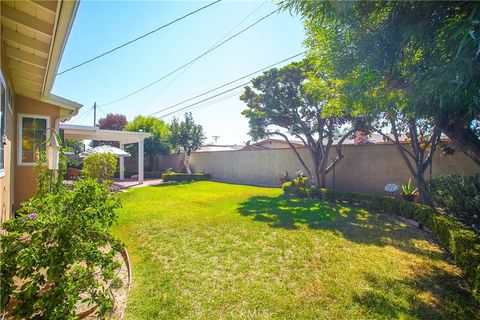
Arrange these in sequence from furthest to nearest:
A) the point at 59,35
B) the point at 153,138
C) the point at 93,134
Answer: the point at 153,138 → the point at 93,134 → the point at 59,35

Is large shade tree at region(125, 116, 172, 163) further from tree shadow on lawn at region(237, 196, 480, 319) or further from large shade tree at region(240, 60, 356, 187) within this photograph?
tree shadow on lawn at region(237, 196, 480, 319)

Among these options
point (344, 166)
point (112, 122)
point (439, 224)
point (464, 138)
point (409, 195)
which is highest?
point (112, 122)

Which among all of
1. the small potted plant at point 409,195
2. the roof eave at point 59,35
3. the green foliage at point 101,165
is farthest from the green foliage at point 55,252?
the green foliage at point 101,165

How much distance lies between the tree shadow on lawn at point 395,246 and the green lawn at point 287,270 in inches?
0.7

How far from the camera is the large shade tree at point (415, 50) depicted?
3.19 m

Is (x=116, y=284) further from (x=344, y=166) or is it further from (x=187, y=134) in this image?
(x=187, y=134)

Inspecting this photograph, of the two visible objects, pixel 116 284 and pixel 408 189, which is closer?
pixel 116 284

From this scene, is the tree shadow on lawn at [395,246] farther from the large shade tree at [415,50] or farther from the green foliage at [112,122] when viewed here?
the green foliage at [112,122]

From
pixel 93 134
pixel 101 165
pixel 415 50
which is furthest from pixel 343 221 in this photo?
pixel 93 134

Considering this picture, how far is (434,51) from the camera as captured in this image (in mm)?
3564

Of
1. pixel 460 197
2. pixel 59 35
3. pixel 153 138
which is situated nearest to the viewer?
pixel 59 35

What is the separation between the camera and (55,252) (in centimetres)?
226

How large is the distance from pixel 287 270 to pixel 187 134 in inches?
742

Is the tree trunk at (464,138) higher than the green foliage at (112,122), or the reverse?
the green foliage at (112,122)
